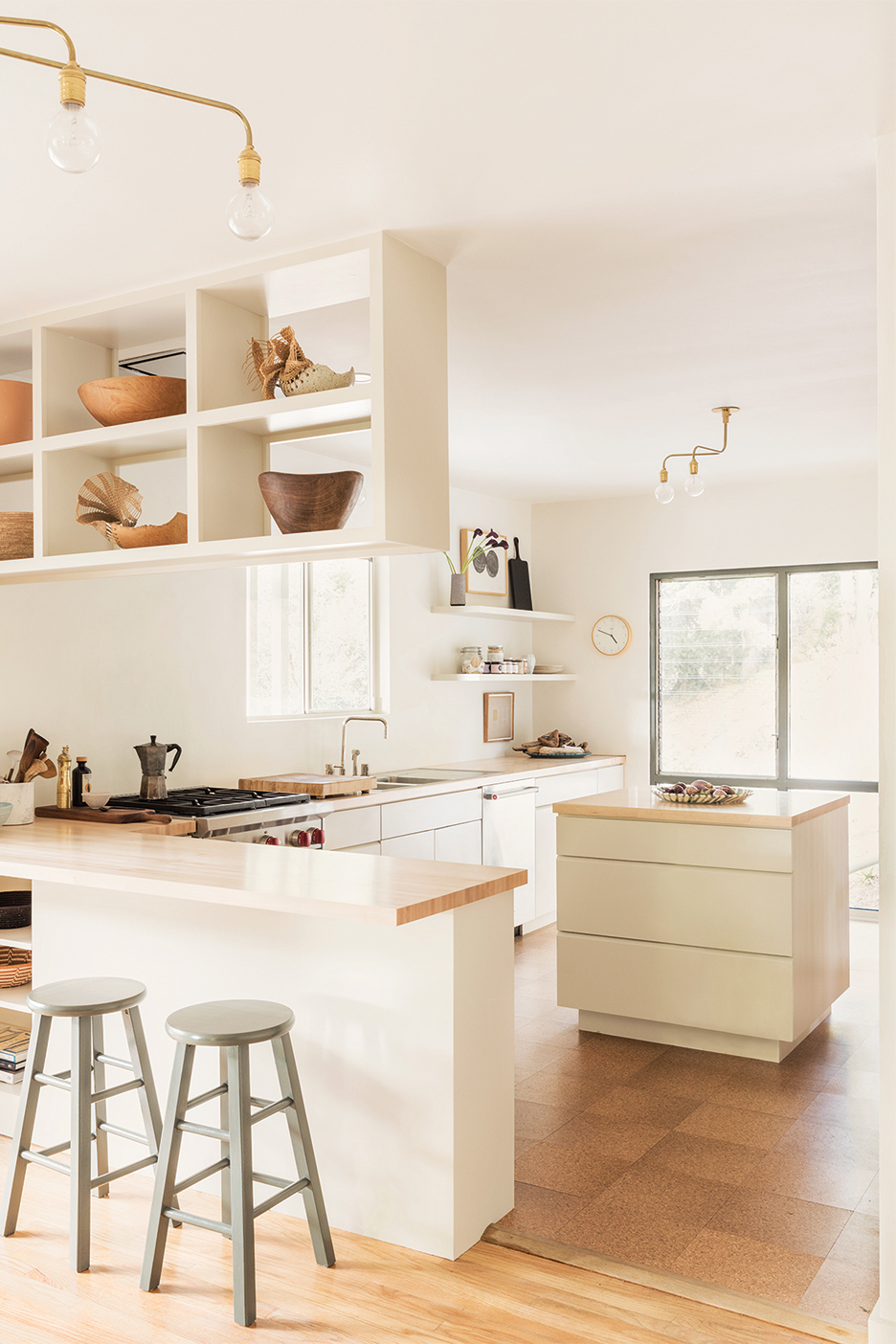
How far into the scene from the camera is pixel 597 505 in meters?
6.95

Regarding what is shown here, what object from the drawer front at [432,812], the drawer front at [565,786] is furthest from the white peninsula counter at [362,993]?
the drawer front at [565,786]

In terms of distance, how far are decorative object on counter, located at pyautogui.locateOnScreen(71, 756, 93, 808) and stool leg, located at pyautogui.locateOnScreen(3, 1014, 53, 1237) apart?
46.1 inches

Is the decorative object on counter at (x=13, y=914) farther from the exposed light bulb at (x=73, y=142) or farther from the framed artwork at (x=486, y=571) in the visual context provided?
the framed artwork at (x=486, y=571)

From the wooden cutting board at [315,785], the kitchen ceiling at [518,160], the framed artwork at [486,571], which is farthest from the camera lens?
the framed artwork at [486,571]

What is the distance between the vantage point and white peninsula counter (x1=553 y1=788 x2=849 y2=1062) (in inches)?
150

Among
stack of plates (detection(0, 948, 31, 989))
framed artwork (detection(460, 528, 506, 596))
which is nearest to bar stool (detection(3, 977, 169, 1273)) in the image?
stack of plates (detection(0, 948, 31, 989))

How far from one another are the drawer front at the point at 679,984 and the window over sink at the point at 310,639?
1802mm

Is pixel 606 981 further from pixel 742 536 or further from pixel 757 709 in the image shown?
pixel 742 536

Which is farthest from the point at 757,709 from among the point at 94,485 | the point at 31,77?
the point at 31,77

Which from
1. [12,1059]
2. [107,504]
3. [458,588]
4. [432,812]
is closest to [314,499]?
[107,504]

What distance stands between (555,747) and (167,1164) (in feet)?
15.0

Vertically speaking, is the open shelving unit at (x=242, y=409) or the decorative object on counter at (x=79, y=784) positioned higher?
the open shelving unit at (x=242, y=409)

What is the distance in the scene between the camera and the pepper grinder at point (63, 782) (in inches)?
147

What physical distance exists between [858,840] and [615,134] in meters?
5.08
